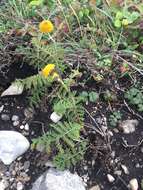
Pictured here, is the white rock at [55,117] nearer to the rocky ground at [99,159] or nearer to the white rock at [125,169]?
the rocky ground at [99,159]

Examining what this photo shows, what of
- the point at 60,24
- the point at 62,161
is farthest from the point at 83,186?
the point at 60,24

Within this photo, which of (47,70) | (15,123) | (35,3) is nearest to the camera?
(47,70)

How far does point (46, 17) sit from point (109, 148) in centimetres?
88

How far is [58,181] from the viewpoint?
221 cm

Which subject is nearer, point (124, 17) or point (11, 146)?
point (11, 146)

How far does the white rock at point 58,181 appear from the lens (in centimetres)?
219

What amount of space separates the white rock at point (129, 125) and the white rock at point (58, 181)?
1.13 ft

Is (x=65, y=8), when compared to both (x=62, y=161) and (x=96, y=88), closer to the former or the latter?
(x=96, y=88)

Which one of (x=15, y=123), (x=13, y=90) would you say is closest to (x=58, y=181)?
(x=15, y=123)

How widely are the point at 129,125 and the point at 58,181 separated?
0.47 meters

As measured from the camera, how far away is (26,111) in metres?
2.49

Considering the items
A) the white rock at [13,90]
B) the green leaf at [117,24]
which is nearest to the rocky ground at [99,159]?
the white rock at [13,90]

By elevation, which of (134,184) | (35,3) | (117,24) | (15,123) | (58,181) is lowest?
(134,184)

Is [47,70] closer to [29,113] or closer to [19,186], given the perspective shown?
[29,113]
